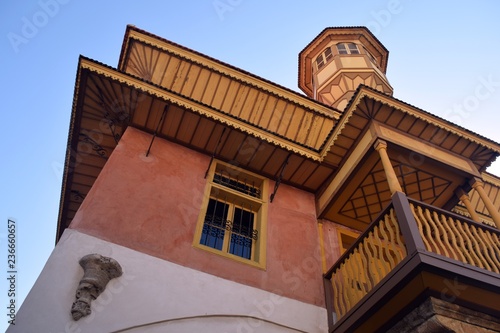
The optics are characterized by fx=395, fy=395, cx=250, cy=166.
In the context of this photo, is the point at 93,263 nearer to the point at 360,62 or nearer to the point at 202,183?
the point at 202,183

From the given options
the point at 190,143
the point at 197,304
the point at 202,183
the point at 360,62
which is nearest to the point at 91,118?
the point at 190,143

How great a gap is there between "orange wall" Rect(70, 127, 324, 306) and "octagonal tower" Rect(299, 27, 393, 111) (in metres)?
7.31

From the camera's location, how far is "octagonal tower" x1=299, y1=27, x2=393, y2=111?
15.2 meters

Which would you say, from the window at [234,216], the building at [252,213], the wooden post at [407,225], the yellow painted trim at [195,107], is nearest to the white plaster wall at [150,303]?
the building at [252,213]

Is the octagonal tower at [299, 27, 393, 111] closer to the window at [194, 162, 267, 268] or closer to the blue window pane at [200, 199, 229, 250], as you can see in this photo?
the window at [194, 162, 267, 268]

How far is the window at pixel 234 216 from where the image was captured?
6.88 metres

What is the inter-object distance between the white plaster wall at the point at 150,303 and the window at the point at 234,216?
0.74 metres

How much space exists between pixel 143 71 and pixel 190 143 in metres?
2.82

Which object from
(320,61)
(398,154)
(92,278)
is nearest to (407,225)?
(398,154)

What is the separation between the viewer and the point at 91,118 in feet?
25.7

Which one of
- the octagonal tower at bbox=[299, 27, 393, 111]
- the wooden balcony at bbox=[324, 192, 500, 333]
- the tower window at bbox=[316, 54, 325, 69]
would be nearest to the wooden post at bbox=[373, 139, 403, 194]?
the wooden balcony at bbox=[324, 192, 500, 333]

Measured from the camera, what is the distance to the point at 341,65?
15.8 metres

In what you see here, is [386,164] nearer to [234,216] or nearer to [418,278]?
[418,278]

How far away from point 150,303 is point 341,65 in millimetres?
13061
